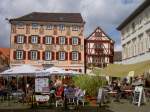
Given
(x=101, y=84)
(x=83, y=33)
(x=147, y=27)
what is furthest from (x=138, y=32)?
(x=83, y=33)

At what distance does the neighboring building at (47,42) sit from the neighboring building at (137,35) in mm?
13384

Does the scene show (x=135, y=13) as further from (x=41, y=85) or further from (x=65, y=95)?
(x=41, y=85)

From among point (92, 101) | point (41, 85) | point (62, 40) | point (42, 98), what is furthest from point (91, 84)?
point (62, 40)

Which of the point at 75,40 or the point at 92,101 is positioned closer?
the point at 92,101

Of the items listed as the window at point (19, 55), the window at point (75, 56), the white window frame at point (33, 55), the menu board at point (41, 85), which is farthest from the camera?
the window at point (75, 56)

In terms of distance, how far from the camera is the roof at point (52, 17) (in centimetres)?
7356

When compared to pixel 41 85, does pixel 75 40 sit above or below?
above

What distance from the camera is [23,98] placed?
27406 mm

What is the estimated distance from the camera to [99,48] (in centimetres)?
7994

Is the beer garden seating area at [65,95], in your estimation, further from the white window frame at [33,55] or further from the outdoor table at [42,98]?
the white window frame at [33,55]

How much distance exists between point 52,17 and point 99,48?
10851mm

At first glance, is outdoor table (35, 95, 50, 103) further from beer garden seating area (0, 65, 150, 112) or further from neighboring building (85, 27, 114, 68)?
neighboring building (85, 27, 114, 68)

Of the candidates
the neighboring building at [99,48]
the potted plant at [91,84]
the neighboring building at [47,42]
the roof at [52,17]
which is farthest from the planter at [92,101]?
the neighboring building at [99,48]

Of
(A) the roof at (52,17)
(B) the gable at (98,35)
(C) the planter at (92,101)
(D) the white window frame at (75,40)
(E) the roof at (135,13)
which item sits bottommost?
(C) the planter at (92,101)
